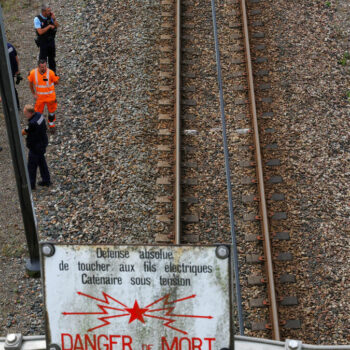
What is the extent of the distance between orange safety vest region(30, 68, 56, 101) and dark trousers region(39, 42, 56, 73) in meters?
1.40

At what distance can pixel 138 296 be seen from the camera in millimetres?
4629

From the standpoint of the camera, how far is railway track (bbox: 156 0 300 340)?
9461 mm

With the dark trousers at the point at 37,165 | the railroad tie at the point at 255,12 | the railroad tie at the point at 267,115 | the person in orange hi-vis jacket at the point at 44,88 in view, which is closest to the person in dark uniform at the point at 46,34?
the person in orange hi-vis jacket at the point at 44,88

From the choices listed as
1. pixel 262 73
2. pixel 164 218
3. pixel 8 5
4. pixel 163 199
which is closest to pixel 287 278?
pixel 164 218

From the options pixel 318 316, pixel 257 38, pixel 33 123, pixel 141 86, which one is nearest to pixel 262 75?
pixel 257 38

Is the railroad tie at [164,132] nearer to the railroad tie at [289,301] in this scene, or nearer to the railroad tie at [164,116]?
the railroad tie at [164,116]

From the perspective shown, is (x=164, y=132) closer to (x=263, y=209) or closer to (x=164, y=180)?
(x=164, y=180)

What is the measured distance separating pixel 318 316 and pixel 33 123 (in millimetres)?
4873

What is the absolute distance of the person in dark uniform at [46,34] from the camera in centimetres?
1301

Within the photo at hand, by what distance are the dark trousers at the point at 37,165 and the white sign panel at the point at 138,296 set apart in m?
6.05

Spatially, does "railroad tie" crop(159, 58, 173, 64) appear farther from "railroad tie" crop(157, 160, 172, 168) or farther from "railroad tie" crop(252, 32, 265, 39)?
"railroad tie" crop(157, 160, 172, 168)

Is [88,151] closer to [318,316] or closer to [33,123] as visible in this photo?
[33,123]

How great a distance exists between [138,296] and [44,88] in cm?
768

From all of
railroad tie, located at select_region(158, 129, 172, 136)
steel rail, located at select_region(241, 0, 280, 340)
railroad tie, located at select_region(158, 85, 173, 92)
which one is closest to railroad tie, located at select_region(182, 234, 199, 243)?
steel rail, located at select_region(241, 0, 280, 340)
